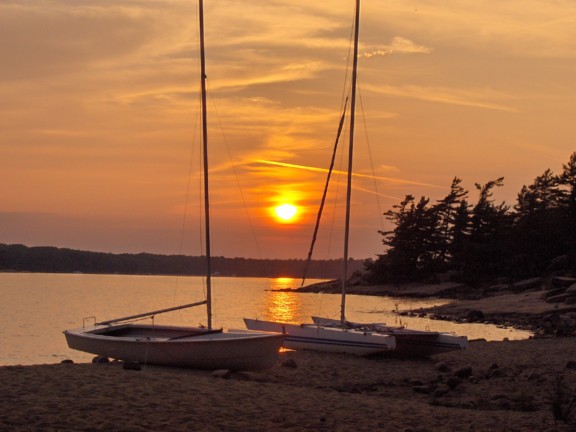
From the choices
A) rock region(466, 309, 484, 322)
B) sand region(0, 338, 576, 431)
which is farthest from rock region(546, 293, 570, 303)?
sand region(0, 338, 576, 431)

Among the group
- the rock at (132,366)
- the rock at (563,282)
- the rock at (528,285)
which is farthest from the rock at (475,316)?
the rock at (132,366)

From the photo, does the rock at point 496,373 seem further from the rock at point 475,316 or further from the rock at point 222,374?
the rock at point 475,316

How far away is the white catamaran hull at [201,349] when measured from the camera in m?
24.8

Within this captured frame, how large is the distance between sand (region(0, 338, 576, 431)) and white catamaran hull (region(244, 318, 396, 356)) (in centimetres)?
227

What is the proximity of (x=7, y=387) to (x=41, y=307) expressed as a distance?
3152 inches

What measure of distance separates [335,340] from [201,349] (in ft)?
25.8

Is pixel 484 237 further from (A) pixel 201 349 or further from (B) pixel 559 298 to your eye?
(A) pixel 201 349

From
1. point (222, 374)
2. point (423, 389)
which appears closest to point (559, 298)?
point (423, 389)

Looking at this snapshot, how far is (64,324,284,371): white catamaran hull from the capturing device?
975 inches

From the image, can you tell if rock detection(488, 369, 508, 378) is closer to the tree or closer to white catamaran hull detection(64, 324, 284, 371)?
white catamaran hull detection(64, 324, 284, 371)

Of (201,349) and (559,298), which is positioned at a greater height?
(559,298)

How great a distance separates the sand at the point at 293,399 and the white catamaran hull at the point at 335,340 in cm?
227

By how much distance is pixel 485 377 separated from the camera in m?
25.1

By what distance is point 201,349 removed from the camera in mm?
25000
